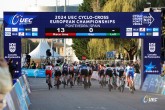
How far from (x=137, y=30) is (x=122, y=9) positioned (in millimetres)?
13119

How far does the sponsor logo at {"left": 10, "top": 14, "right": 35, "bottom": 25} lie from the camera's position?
32656mm

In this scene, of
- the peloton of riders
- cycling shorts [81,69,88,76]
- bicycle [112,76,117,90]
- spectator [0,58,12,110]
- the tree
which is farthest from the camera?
the tree

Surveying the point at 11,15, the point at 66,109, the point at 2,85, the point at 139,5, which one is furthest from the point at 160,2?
the point at 2,85

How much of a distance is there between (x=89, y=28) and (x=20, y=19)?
4.49 m

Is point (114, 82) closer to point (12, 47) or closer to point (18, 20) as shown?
point (12, 47)

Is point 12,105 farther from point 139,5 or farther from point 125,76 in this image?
point 139,5

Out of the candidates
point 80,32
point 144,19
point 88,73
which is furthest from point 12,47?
point 144,19

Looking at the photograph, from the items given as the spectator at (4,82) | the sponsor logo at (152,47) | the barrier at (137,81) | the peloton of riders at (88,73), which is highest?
the sponsor logo at (152,47)

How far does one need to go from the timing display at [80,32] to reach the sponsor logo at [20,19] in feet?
4.36

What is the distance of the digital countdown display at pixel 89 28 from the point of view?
1296 inches

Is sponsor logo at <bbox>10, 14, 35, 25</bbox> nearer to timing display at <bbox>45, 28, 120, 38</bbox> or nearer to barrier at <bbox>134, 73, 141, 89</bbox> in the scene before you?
timing display at <bbox>45, 28, 120, 38</bbox>

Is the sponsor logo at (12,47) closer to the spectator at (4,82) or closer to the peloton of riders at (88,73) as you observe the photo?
the peloton of riders at (88,73)

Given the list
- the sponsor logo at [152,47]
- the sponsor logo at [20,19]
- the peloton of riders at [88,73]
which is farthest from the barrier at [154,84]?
the sponsor logo at [20,19]

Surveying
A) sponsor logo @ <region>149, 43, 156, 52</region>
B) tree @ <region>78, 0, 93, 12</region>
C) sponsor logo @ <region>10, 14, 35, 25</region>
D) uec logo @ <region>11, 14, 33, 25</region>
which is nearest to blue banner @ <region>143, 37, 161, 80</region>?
sponsor logo @ <region>149, 43, 156, 52</region>
